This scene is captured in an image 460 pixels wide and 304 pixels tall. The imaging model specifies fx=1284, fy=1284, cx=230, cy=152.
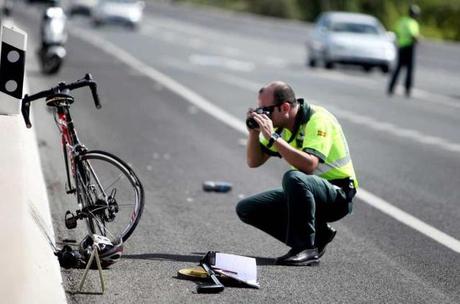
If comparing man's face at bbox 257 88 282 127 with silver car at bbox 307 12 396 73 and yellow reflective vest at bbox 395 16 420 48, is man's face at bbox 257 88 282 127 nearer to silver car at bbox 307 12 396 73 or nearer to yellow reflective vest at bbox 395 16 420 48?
yellow reflective vest at bbox 395 16 420 48

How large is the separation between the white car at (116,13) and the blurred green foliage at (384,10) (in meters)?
16.9

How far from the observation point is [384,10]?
7625cm

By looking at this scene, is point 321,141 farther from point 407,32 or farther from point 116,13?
point 116,13

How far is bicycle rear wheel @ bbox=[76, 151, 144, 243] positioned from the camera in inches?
316

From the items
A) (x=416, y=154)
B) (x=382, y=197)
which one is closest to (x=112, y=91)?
(x=416, y=154)

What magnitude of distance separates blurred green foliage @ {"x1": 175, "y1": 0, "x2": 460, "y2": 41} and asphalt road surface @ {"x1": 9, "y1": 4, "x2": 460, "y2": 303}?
36247 mm

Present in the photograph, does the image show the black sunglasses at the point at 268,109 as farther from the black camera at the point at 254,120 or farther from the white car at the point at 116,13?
the white car at the point at 116,13

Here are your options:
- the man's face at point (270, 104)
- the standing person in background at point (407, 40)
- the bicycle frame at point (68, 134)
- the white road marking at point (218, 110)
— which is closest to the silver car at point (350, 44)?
the white road marking at point (218, 110)

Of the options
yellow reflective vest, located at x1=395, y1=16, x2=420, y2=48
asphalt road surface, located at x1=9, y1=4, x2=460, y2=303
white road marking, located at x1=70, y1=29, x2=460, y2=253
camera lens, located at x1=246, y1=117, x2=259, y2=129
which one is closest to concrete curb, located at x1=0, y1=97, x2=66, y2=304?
asphalt road surface, located at x1=9, y1=4, x2=460, y2=303

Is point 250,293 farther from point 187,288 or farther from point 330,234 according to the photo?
point 330,234

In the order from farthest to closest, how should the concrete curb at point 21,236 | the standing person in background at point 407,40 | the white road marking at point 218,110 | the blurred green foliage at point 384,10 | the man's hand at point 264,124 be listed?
the blurred green foliage at point 384,10 → the standing person in background at point 407,40 → the white road marking at point 218,110 → the man's hand at point 264,124 → the concrete curb at point 21,236

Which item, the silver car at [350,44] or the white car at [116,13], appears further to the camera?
the white car at [116,13]

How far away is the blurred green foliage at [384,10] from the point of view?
229 feet

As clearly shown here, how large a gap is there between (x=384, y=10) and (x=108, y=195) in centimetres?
6935
